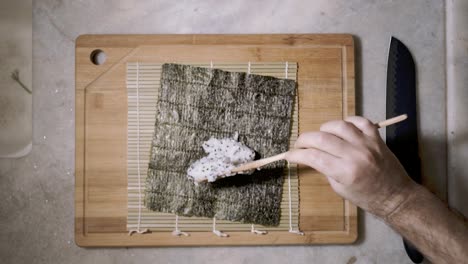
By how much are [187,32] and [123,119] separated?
1.18 feet

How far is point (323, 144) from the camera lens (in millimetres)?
956

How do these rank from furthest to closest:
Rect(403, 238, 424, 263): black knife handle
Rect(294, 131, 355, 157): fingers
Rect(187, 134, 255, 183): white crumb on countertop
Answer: Rect(403, 238, 424, 263): black knife handle
Rect(187, 134, 255, 183): white crumb on countertop
Rect(294, 131, 355, 157): fingers

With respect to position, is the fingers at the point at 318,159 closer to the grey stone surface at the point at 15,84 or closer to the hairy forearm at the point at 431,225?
the hairy forearm at the point at 431,225

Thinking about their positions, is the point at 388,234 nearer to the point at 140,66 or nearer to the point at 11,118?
Result: the point at 140,66

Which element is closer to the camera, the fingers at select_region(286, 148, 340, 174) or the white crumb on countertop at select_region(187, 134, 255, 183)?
the fingers at select_region(286, 148, 340, 174)

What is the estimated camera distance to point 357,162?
95 centimetres

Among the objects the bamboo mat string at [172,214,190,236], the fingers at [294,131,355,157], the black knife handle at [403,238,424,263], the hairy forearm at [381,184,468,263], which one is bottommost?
the black knife handle at [403,238,424,263]

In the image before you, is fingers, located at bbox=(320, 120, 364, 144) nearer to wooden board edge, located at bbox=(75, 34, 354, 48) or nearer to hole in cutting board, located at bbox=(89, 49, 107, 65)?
wooden board edge, located at bbox=(75, 34, 354, 48)

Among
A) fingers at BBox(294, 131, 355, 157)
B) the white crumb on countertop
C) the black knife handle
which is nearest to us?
fingers at BBox(294, 131, 355, 157)

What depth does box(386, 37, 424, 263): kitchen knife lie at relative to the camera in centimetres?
130

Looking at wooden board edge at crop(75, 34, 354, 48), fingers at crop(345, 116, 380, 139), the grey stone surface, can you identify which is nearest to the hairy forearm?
fingers at crop(345, 116, 380, 139)

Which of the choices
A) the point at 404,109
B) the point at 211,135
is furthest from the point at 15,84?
the point at 404,109

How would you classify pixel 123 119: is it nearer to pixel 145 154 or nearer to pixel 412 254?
pixel 145 154

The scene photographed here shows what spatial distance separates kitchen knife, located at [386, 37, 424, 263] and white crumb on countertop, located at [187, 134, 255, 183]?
47cm
